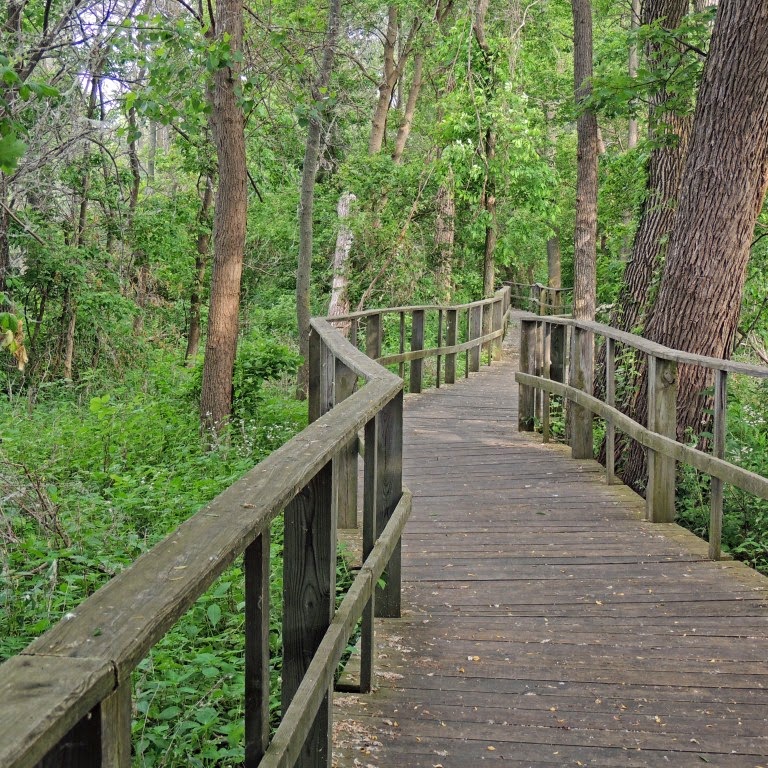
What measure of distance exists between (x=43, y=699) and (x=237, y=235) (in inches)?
397

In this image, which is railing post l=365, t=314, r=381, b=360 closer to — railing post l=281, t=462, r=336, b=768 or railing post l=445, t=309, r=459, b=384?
railing post l=445, t=309, r=459, b=384

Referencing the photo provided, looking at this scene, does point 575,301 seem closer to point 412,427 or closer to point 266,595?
point 412,427

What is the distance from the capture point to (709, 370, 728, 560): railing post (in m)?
5.32

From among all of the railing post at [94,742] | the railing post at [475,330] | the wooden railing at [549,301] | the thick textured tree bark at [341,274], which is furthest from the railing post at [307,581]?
the wooden railing at [549,301]

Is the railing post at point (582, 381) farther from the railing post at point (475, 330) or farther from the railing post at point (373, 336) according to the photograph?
the railing post at point (475, 330)

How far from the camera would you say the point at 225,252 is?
10.8 meters

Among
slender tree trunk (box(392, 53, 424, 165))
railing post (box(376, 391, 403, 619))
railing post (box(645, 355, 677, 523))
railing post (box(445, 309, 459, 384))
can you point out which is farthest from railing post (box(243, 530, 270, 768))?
slender tree trunk (box(392, 53, 424, 165))

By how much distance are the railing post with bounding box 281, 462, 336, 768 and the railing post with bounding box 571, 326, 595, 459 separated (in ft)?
19.2

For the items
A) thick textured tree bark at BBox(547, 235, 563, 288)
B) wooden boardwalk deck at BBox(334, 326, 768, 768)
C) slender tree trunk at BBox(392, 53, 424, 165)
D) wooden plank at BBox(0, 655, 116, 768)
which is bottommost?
wooden boardwalk deck at BBox(334, 326, 768, 768)

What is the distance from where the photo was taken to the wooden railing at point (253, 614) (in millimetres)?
1152

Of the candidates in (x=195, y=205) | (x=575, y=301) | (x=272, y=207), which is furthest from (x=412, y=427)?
(x=272, y=207)

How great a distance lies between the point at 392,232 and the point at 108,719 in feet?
62.0

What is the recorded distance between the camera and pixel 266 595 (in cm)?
198

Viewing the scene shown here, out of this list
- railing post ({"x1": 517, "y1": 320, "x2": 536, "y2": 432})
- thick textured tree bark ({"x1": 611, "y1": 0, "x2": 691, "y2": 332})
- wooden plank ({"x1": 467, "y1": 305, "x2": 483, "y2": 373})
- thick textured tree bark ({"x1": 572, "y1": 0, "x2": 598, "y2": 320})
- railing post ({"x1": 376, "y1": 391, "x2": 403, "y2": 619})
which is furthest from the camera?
wooden plank ({"x1": 467, "y1": 305, "x2": 483, "y2": 373})
